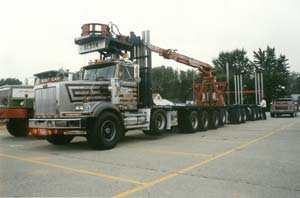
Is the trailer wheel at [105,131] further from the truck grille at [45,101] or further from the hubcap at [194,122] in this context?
the hubcap at [194,122]

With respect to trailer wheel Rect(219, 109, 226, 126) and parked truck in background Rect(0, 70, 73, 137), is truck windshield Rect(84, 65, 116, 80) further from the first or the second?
trailer wheel Rect(219, 109, 226, 126)

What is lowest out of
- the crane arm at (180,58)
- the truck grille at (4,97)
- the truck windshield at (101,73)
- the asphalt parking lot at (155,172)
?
the asphalt parking lot at (155,172)

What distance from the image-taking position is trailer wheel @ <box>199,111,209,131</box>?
638 inches

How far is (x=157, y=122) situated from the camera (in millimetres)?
12805

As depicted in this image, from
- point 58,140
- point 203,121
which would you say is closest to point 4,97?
point 58,140

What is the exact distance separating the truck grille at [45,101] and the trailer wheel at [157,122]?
405 centimetres

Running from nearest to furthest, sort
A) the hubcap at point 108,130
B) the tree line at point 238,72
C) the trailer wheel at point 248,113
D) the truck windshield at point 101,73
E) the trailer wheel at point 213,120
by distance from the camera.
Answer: the hubcap at point 108,130 < the truck windshield at point 101,73 < the trailer wheel at point 213,120 < the trailer wheel at point 248,113 < the tree line at point 238,72

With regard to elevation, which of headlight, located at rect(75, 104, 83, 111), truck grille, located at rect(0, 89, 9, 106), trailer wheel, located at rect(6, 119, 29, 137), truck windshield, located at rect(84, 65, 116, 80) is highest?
truck windshield, located at rect(84, 65, 116, 80)

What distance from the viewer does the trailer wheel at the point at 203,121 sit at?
53.1 ft

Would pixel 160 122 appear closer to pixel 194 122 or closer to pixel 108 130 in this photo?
pixel 194 122

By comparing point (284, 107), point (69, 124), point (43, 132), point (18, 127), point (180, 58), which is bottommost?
point (18, 127)

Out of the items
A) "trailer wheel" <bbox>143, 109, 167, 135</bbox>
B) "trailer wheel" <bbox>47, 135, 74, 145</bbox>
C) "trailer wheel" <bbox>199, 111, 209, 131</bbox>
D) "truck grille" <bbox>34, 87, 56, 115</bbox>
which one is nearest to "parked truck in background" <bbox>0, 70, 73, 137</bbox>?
"truck grille" <bbox>34, 87, 56, 115</bbox>

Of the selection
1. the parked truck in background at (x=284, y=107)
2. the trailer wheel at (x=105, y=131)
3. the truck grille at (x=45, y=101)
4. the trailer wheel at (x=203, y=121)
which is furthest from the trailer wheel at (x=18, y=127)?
the parked truck in background at (x=284, y=107)

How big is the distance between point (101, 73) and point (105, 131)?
240 cm
